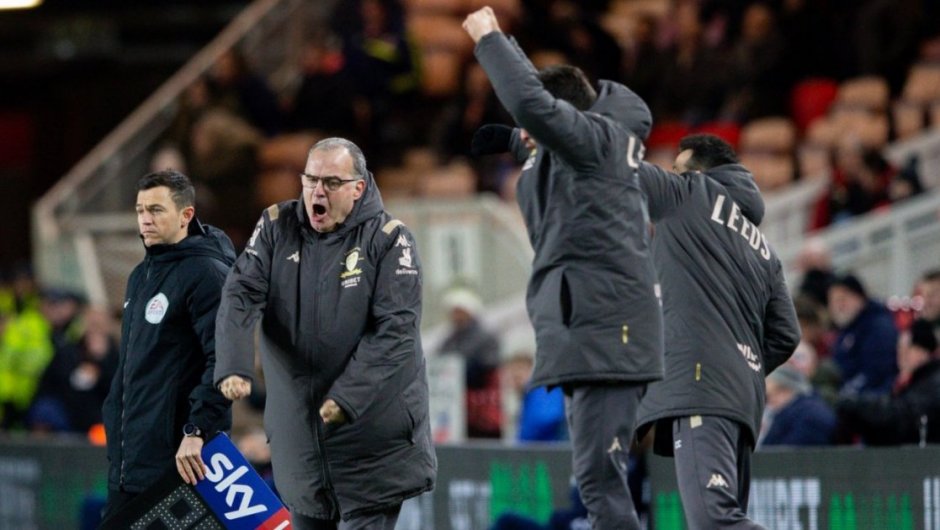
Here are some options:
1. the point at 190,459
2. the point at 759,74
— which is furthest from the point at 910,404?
the point at 759,74

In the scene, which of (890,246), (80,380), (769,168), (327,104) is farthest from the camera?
(327,104)

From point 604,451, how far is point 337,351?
43.9 inches

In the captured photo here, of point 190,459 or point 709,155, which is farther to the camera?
point 709,155

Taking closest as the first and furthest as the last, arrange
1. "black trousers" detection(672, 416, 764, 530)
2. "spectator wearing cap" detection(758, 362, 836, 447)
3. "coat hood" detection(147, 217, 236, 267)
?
1. "black trousers" detection(672, 416, 764, 530)
2. "coat hood" detection(147, 217, 236, 267)
3. "spectator wearing cap" detection(758, 362, 836, 447)

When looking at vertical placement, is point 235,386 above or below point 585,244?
below

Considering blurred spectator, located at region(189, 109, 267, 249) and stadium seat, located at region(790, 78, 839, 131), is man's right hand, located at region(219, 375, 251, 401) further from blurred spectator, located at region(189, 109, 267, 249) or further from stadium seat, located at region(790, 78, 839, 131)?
blurred spectator, located at region(189, 109, 267, 249)

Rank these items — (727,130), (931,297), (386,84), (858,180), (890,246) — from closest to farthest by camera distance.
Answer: (931,297) → (890,246) → (858,180) → (727,130) → (386,84)

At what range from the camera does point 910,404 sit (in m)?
9.39

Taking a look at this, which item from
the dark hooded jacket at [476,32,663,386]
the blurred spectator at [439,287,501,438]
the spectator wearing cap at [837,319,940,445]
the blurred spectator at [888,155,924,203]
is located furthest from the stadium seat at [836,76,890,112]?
the dark hooded jacket at [476,32,663,386]

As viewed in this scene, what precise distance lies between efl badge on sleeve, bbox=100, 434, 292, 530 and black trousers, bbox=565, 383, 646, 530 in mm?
1324

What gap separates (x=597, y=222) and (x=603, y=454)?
87 centimetres

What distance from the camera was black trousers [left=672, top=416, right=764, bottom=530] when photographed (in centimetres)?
726

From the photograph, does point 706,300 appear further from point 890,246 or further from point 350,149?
point 890,246

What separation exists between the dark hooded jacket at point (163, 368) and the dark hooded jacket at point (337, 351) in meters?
0.40
